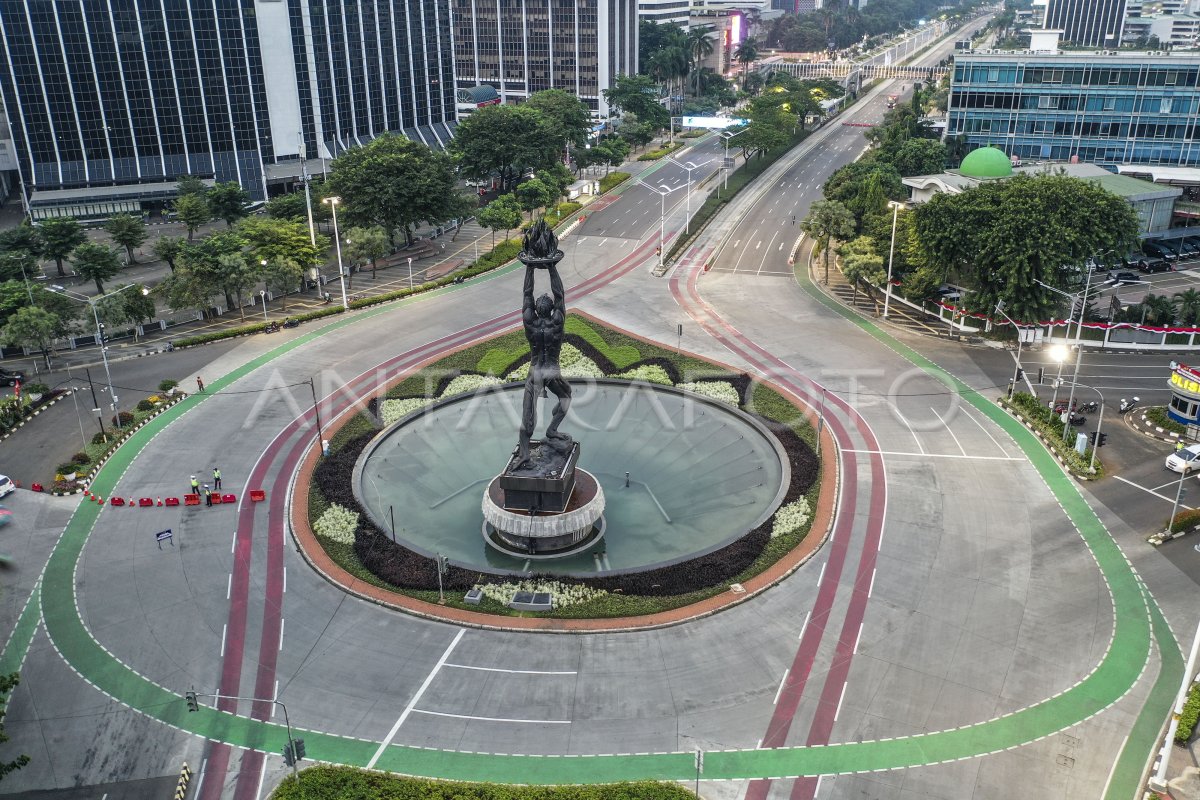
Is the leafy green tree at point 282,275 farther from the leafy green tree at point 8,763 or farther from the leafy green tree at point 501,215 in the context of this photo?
the leafy green tree at point 8,763

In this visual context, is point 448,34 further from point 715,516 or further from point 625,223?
point 715,516

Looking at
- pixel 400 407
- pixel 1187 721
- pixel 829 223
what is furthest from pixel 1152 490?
pixel 400 407

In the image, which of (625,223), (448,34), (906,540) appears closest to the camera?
(906,540)

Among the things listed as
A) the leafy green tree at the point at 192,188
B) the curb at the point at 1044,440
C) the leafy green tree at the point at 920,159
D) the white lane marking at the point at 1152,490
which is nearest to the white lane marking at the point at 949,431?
the curb at the point at 1044,440

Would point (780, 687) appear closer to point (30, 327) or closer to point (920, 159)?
point (30, 327)

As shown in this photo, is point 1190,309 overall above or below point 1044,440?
above

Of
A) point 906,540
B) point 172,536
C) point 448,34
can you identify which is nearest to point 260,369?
point 172,536
